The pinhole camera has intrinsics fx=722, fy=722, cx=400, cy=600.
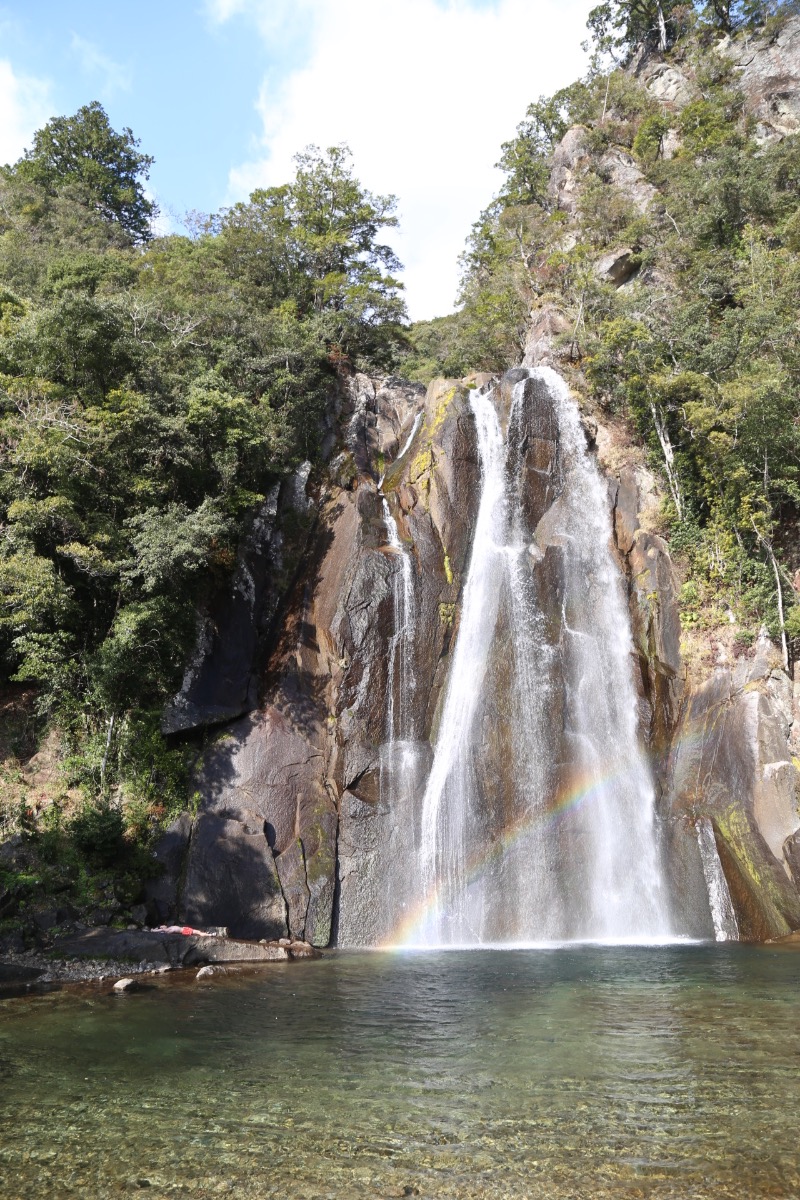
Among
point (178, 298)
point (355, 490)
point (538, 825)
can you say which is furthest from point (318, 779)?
point (178, 298)

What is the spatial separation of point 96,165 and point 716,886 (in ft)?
176

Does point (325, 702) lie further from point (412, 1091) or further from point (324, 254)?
point (324, 254)

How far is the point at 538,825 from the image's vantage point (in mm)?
16828

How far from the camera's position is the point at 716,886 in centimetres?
1520

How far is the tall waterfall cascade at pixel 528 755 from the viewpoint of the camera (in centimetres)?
1595

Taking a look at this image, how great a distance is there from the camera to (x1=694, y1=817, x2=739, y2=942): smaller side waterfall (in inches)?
581

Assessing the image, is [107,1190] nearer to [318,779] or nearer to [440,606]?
[318,779]

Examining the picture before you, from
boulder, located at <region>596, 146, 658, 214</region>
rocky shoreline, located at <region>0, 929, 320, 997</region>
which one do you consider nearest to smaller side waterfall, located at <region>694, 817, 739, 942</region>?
rocky shoreline, located at <region>0, 929, 320, 997</region>

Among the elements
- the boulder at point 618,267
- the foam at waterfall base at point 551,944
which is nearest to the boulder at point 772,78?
the boulder at point 618,267

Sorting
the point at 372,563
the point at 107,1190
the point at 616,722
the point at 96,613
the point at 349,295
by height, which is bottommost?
the point at 107,1190

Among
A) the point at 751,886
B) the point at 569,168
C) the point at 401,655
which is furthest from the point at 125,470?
the point at 569,168

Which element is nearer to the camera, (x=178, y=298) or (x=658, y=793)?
(x=658, y=793)

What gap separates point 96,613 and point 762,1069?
55.1 ft

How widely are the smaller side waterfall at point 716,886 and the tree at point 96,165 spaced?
1849 inches
